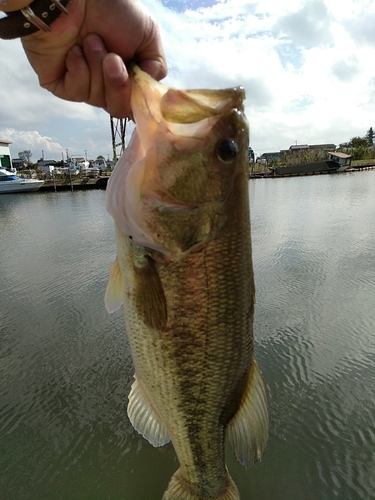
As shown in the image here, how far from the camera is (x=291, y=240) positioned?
9.38 metres

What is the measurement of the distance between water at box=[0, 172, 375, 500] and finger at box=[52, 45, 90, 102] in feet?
9.41

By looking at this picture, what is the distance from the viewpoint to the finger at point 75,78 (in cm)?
154

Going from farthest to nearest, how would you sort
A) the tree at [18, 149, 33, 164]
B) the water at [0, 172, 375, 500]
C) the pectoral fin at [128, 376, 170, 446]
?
the tree at [18, 149, 33, 164] < the water at [0, 172, 375, 500] < the pectoral fin at [128, 376, 170, 446]

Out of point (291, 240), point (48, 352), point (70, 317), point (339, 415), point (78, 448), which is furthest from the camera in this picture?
point (291, 240)

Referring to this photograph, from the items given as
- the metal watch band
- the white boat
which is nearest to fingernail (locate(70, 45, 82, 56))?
the metal watch band

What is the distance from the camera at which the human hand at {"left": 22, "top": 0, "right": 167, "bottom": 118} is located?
145 centimetres

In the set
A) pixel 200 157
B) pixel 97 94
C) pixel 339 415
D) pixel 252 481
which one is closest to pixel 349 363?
pixel 339 415

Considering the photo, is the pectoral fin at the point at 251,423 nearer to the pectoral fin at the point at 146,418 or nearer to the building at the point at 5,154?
the pectoral fin at the point at 146,418

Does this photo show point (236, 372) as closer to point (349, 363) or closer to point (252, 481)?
point (252, 481)

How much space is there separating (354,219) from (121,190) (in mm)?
11828

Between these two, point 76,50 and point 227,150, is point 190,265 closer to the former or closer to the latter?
point 227,150

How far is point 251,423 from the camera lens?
5.57ft

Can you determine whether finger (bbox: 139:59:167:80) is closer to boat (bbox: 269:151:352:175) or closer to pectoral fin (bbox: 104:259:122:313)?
pectoral fin (bbox: 104:259:122:313)

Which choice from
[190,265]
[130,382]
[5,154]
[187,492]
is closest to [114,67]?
[190,265]
